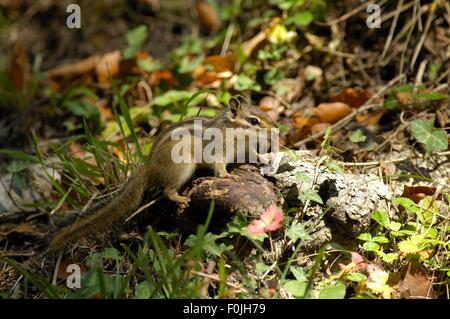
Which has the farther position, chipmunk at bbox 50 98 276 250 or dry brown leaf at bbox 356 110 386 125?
dry brown leaf at bbox 356 110 386 125

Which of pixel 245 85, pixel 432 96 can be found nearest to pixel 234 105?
pixel 245 85

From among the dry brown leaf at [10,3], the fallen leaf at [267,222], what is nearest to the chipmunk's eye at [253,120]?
the fallen leaf at [267,222]

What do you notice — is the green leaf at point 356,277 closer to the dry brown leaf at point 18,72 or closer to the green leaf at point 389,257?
the green leaf at point 389,257

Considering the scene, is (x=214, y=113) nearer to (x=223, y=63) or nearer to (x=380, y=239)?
(x=223, y=63)

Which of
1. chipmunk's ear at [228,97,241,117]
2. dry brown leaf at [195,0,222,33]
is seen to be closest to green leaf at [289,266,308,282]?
chipmunk's ear at [228,97,241,117]

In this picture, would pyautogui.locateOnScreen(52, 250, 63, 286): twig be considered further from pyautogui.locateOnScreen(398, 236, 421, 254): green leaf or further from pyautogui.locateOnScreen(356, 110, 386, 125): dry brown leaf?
pyautogui.locateOnScreen(356, 110, 386, 125): dry brown leaf
